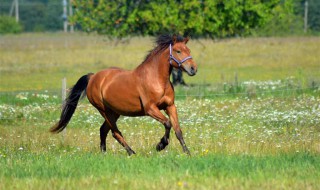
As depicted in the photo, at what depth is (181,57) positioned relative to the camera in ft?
46.4

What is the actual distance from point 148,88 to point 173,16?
18301mm

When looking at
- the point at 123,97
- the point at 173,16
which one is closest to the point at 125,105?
the point at 123,97

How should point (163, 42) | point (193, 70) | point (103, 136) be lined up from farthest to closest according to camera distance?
1. point (103, 136)
2. point (163, 42)
3. point (193, 70)

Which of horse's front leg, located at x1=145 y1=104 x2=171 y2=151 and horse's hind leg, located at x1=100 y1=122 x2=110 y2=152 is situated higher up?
horse's front leg, located at x1=145 y1=104 x2=171 y2=151

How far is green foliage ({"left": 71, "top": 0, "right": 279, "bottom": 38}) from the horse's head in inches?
700

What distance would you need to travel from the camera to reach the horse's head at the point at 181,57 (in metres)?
14.0

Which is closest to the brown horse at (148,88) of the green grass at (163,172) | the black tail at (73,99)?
the black tail at (73,99)

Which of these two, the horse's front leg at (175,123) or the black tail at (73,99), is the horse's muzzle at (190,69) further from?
the black tail at (73,99)

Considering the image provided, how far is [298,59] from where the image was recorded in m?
45.8

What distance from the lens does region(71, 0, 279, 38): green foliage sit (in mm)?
32531

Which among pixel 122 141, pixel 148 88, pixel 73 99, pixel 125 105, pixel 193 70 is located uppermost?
pixel 193 70

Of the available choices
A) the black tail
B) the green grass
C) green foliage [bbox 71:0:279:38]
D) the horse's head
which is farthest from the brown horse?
green foliage [bbox 71:0:279:38]

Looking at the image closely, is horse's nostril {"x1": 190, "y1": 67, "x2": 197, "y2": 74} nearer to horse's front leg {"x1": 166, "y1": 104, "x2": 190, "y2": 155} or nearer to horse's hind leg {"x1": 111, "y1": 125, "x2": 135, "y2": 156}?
horse's front leg {"x1": 166, "y1": 104, "x2": 190, "y2": 155}

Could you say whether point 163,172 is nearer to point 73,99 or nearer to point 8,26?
point 73,99
